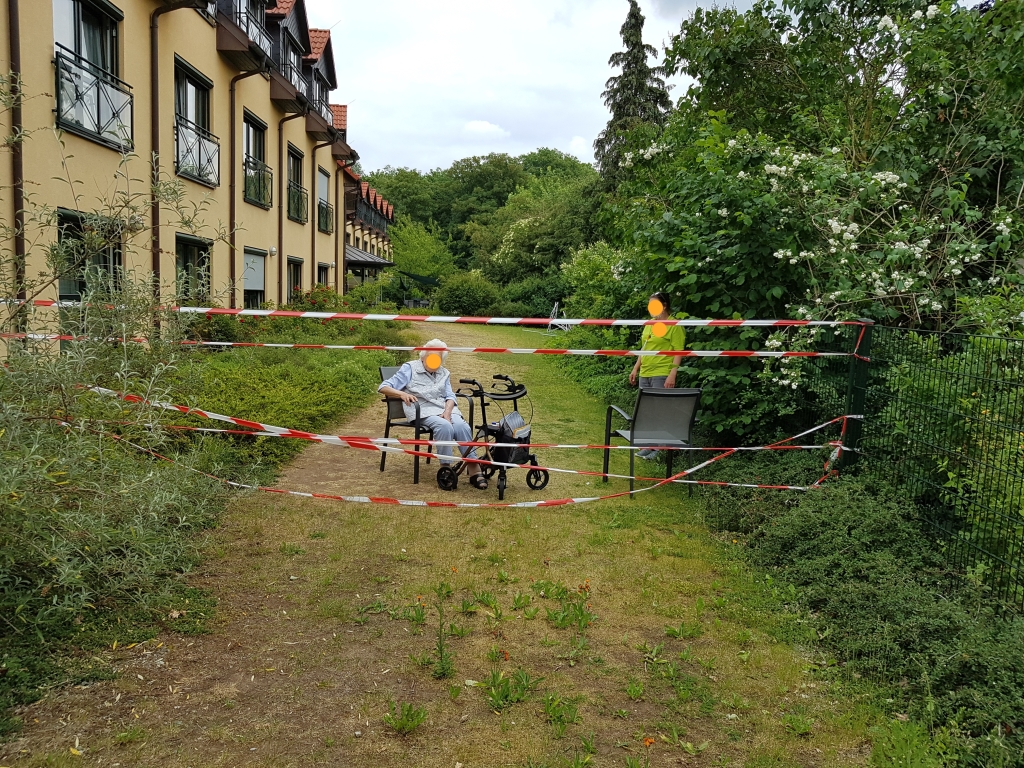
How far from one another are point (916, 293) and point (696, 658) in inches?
176

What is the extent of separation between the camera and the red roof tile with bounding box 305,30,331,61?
24.8 meters

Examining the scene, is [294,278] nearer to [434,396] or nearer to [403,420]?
[403,420]

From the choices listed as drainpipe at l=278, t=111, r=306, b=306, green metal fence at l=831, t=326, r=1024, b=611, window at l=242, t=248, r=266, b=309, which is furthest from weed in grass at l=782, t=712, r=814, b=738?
drainpipe at l=278, t=111, r=306, b=306

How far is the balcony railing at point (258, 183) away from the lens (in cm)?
1711

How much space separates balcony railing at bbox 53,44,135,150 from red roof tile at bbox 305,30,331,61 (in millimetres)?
14815

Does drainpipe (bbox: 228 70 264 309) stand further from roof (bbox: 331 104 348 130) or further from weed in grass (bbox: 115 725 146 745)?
roof (bbox: 331 104 348 130)

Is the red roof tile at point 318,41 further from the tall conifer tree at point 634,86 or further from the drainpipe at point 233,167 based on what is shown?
the tall conifer tree at point 634,86

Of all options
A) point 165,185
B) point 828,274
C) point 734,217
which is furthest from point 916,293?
point 165,185

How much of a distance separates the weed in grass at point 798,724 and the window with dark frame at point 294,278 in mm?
18980

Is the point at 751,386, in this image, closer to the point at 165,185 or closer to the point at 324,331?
the point at 165,185

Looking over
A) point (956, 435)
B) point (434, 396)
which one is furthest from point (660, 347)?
point (956, 435)

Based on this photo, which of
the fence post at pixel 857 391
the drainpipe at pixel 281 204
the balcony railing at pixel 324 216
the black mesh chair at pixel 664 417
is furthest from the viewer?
the balcony railing at pixel 324 216

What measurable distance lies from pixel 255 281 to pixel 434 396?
42.7 feet

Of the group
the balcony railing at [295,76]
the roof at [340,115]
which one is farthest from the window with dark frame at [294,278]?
the roof at [340,115]
